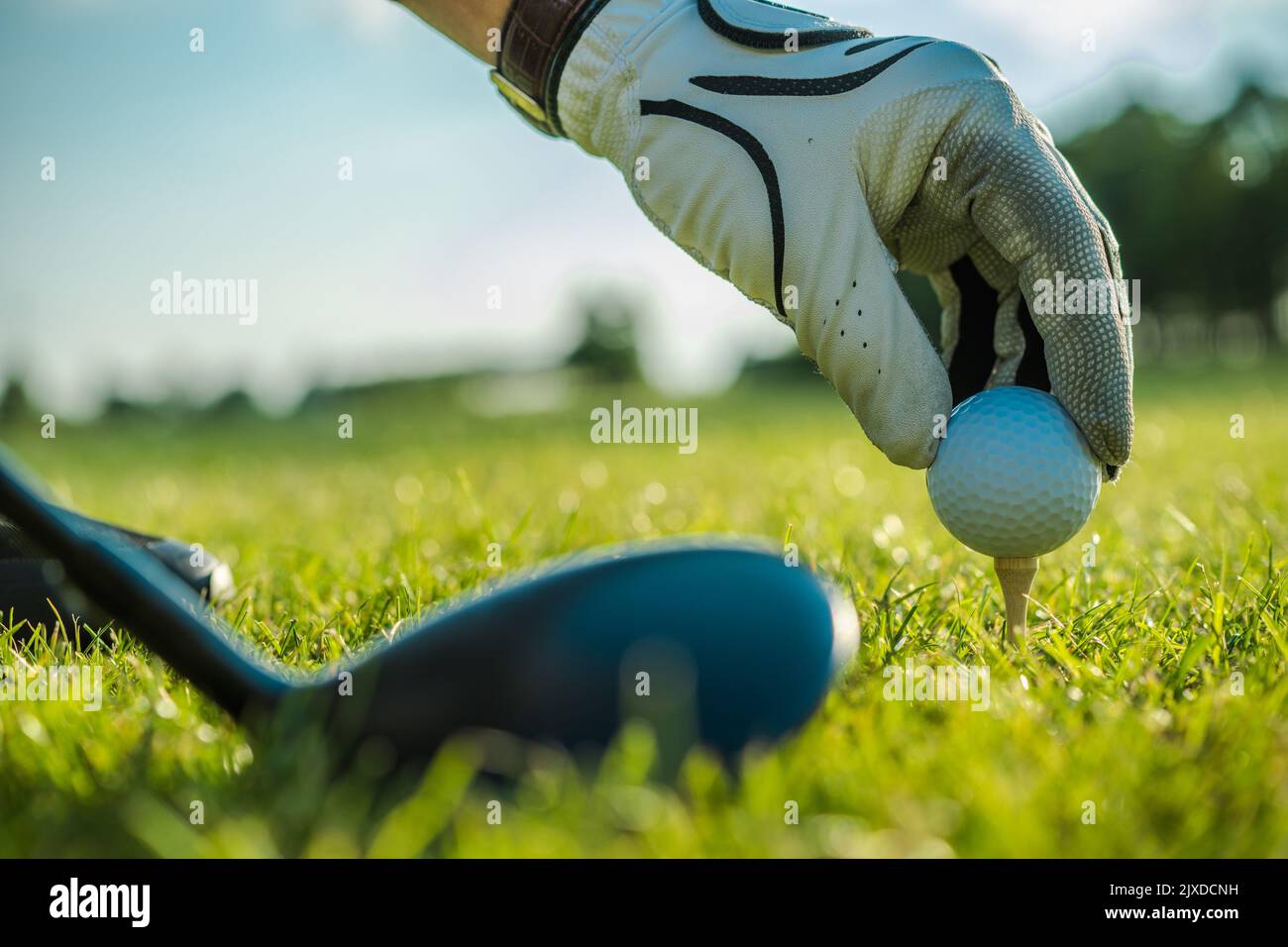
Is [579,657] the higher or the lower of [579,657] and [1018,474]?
the lower

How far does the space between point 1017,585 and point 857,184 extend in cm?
95

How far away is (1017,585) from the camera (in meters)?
2.15

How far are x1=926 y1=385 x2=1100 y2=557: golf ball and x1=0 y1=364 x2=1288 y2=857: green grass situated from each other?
0.22m

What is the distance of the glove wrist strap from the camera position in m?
2.36

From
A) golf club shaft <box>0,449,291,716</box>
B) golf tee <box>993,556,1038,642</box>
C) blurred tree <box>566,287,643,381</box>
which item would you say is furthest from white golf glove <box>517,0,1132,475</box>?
blurred tree <box>566,287,643,381</box>

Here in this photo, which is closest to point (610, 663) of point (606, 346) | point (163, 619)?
point (163, 619)

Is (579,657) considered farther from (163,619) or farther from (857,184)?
(857,184)

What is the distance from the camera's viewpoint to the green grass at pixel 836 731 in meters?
1.19

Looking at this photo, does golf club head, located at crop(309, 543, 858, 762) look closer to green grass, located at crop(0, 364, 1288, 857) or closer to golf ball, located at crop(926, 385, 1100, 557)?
green grass, located at crop(0, 364, 1288, 857)

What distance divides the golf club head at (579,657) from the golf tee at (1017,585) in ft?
2.43
